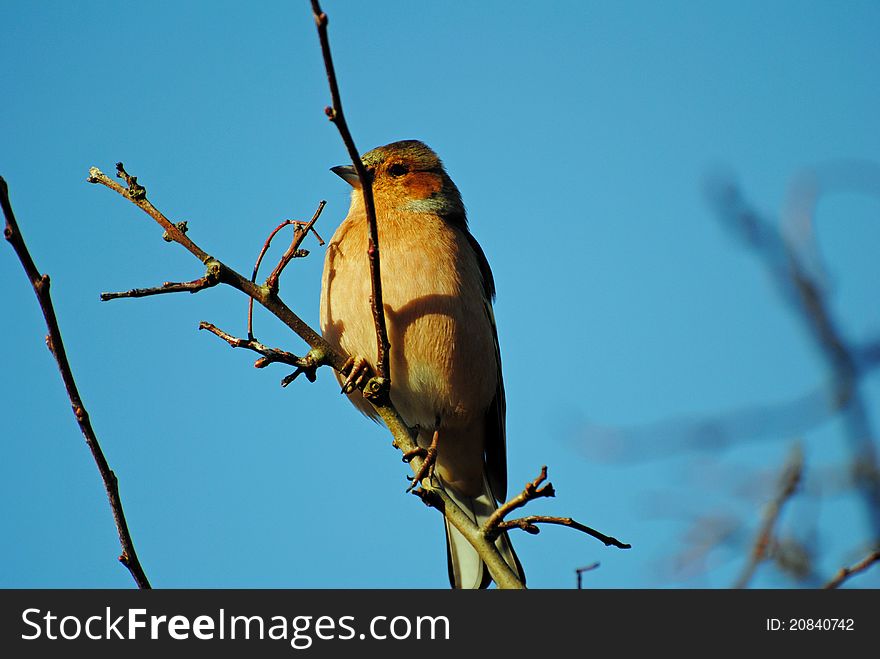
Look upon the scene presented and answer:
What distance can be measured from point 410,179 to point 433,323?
5.47 feet

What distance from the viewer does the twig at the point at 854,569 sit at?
2008 mm

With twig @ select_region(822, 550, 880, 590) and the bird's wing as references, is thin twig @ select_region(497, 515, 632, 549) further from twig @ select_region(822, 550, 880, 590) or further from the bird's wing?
the bird's wing

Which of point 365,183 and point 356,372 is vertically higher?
point 356,372

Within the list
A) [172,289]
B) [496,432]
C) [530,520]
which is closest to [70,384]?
[172,289]

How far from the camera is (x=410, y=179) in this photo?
684cm

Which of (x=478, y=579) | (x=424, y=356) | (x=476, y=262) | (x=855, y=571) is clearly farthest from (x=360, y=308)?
(x=855, y=571)

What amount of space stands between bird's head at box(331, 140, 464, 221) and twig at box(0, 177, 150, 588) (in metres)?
3.90

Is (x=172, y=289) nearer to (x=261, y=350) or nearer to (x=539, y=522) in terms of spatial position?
(x=261, y=350)

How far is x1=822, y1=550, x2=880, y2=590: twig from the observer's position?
2008 millimetres

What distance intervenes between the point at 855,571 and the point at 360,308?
371 cm

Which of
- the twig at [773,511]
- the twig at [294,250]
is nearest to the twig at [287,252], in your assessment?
the twig at [294,250]
